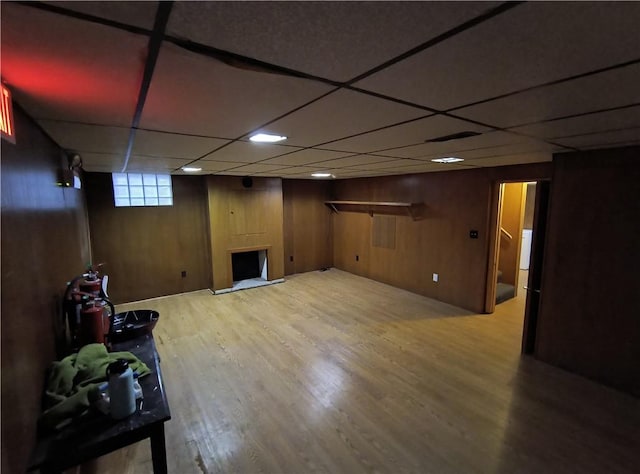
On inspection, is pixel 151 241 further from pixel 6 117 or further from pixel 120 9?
pixel 120 9

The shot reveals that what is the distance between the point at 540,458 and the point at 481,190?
3354 mm

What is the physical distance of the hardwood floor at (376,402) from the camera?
214 cm

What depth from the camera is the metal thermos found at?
1.46 m

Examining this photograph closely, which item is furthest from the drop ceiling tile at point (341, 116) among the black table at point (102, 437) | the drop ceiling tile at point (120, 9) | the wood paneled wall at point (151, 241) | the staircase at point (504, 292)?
the staircase at point (504, 292)

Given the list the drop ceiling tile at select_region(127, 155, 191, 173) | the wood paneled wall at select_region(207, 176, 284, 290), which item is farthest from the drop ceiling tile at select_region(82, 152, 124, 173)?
the wood paneled wall at select_region(207, 176, 284, 290)

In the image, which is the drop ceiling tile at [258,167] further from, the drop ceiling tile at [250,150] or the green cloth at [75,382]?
the green cloth at [75,382]

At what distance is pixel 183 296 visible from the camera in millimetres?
5660

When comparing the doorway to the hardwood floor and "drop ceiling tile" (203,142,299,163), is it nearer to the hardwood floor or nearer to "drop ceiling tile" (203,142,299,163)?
the hardwood floor

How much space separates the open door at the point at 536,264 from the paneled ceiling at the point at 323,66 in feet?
5.16

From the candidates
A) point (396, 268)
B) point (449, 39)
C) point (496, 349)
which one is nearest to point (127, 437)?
point (449, 39)

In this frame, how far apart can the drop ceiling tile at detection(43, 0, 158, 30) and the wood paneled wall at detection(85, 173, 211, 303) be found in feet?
17.2

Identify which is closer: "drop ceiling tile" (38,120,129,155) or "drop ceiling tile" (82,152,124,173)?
"drop ceiling tile" (38,120,129,155)

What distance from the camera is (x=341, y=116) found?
1.51 m

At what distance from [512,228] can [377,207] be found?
2531 millimetres
